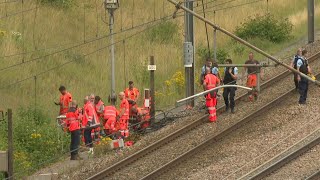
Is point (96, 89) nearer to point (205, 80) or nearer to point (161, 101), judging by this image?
point (161, 101)

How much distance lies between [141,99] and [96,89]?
2.69 meters

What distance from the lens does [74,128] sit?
88.2 ft

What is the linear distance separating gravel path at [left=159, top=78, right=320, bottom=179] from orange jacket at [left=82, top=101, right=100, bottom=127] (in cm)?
308

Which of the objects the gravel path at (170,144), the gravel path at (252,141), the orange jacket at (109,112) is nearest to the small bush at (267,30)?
the gravel path at (170,144)

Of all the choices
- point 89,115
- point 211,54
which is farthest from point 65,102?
point 211,54

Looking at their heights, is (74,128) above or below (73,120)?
below

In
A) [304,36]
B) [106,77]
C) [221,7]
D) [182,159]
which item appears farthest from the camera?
[221,7]

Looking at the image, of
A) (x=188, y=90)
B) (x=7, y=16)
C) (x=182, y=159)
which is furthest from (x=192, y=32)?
(x=7, y=16)

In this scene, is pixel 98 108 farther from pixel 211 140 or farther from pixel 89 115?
pixel 211 140

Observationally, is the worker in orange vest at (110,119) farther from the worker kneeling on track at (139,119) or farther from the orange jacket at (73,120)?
the orange jacket at (73,120)

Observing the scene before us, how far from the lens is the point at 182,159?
26.1 meters

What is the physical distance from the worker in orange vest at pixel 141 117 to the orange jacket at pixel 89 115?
2.39 metres

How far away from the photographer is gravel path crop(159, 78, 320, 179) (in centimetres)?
2481

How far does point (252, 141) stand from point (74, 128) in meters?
4.63
